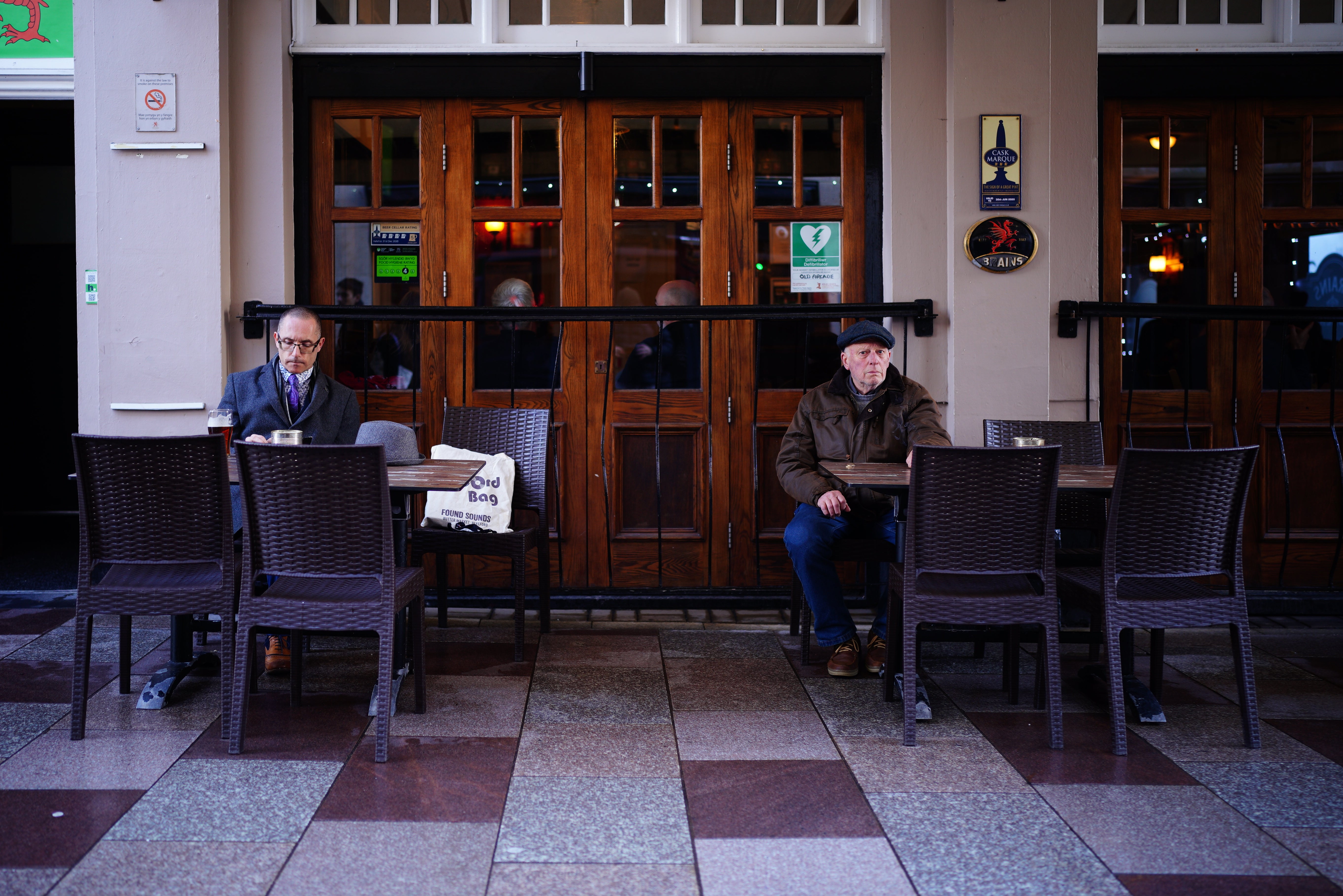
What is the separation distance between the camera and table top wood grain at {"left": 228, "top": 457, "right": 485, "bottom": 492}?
119 inches

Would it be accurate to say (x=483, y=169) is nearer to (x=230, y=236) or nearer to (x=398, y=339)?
(x=398, y=339)

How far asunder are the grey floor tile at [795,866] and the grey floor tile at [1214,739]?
4.04 feet

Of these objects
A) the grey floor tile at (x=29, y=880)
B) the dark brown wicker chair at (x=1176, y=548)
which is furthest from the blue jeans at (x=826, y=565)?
the grey floor tile at (x=29, y=880)

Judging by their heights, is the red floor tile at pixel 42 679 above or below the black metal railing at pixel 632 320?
below

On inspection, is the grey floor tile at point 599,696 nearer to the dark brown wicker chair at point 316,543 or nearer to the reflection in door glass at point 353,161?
the dark brown wicker chair at point 316,543

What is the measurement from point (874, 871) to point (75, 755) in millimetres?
2304

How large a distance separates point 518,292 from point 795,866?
3.41 metres

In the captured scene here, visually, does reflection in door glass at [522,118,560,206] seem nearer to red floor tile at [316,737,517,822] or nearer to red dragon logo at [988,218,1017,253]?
red dragon logo at [988,218,1017,253]

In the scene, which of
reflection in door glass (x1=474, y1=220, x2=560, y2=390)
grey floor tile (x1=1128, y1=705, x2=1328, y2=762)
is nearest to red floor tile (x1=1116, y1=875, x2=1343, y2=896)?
grey floor tile (x1=1128, y1=705, x2=1328, y2=762)

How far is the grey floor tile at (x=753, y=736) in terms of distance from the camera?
2.89m

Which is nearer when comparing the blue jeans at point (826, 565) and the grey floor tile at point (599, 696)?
the grey floor tile at point (599, 696)

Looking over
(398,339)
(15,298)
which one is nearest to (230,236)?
(398,339)

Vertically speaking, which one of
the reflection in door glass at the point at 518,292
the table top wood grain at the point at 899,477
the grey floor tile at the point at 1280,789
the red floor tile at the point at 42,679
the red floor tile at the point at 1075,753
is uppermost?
the reflection in door glass at the point at 518,292

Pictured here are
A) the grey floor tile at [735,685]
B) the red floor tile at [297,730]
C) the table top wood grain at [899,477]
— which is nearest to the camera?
the red floor tile at [297,730]
